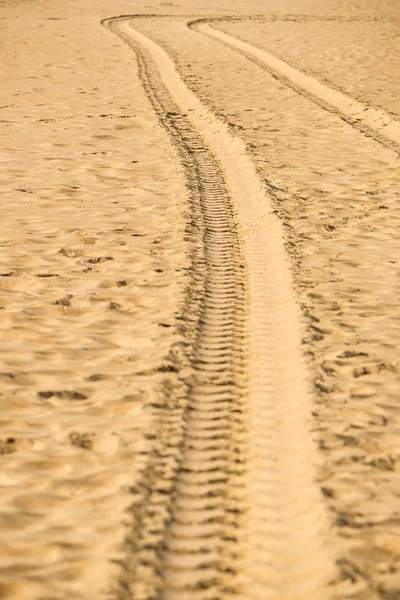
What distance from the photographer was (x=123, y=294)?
20.5 feet

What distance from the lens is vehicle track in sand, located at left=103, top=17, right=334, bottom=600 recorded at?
11.6ft

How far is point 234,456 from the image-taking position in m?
4.30

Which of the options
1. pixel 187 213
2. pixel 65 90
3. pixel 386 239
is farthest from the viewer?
pixel 65 90

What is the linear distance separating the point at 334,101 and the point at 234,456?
9887mm

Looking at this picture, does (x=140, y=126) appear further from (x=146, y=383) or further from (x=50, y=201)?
(x=146, y=383)

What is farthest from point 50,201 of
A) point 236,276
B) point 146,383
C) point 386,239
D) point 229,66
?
point 229,66

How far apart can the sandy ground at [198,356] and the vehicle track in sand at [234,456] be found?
0.04 feet

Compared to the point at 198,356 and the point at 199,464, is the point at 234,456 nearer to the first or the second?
the point at 199,464

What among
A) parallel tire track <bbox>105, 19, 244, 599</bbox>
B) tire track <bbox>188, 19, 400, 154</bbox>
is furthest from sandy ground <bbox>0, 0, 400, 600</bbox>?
tire track <bbox>188, 19, 400, 154</bbox>

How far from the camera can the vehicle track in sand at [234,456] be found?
3.53 m

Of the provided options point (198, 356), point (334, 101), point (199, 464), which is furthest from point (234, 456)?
point (334, 101)

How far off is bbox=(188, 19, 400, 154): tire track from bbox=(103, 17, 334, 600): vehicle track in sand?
14.9 ft

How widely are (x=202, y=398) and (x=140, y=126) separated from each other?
7.06 meters

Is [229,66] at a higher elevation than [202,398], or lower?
higher
